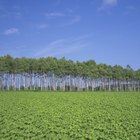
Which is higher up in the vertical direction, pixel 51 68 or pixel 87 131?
pixel 51 68

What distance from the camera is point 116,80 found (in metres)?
108

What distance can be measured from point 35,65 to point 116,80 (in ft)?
137

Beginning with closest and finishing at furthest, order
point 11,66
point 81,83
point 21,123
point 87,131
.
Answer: point 87,131 < point 21,123 < point 11,66 < point 81,83

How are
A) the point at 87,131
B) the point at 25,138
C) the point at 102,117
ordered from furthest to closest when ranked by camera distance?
the point at 102,117
the point at 87,131
the point at 25,138

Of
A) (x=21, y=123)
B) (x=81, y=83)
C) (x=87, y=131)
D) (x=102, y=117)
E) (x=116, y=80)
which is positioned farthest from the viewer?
(x=116, y=80)

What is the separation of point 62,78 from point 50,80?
166 inches

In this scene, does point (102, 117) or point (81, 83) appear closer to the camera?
point (102, 117)

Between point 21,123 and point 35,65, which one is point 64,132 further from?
point 35,65

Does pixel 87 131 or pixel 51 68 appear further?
pixel 51 68

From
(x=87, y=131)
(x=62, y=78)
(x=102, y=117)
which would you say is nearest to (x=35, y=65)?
(x=62, y=78)

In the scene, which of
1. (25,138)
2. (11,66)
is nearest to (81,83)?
Answer: (11,66)

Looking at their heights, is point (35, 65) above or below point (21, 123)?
above

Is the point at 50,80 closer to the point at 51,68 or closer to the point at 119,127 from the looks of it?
the point at 51,68

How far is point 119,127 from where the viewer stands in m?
15.4
